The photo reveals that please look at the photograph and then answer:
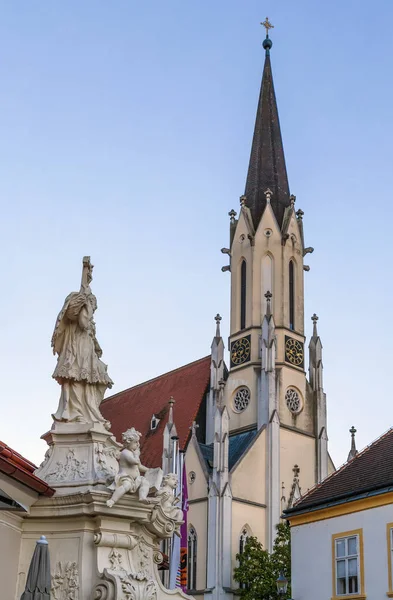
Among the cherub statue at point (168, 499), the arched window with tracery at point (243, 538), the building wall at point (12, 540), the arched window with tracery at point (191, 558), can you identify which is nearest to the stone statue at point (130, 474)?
the cherub statue at point (168, 499)

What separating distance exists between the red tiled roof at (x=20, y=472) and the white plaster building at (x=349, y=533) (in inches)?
495

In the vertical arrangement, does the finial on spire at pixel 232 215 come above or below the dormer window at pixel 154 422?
above

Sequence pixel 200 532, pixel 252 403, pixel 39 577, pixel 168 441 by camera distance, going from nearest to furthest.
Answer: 1. pixel 39 577
2. pixel 200 532
3. pixel 168 441
4. pixel 252 403

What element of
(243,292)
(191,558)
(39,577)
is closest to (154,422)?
(243,292)

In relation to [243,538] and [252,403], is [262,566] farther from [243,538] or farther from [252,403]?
[252,403]

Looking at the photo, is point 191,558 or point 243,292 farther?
point 243,292

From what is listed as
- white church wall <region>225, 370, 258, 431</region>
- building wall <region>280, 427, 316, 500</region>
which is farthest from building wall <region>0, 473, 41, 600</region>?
white church wall <region>225, 370, 258, 431</region>

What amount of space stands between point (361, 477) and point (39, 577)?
14.9m

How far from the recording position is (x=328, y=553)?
69.9 feet

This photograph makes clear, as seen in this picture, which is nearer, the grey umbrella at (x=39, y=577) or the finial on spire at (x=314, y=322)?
the grey umbrella at (x=39, y=577)

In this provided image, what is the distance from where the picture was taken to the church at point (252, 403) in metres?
42.7

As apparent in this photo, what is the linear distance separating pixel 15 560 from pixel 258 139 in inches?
1921

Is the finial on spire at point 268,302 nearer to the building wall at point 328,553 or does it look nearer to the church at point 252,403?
the church at point 252,403

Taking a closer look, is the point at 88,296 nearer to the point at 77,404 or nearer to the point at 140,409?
the point at 77,404
